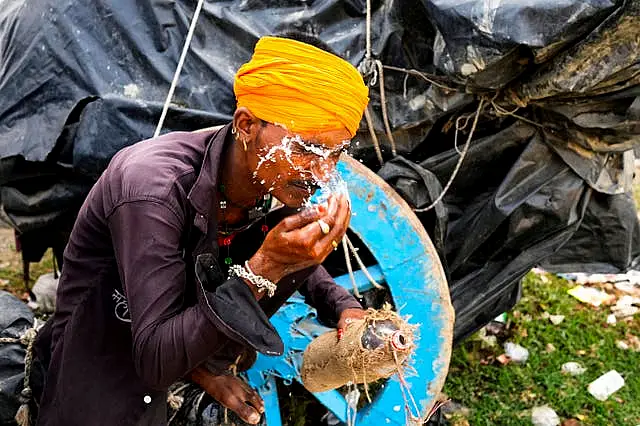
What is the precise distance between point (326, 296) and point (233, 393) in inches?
18.6

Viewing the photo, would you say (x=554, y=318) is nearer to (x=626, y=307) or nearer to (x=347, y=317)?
(x=626, y=307)

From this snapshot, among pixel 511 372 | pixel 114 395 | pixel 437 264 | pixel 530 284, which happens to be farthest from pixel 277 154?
pixel 530 284

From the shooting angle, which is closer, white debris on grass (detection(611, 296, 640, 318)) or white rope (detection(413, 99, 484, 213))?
white rope (detection(413, 99, 484, 213))

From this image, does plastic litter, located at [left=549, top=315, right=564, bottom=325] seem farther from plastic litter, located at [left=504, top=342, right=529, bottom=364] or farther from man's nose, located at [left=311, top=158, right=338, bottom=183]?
man's nose, located at [left=311, top=158, right=338, bottom=183]

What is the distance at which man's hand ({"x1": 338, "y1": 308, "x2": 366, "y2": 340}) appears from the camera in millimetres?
2559

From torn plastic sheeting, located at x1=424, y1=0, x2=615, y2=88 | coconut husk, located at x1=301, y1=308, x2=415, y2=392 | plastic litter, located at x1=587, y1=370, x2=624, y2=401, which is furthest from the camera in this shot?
plastic litter, located at x1=587, y1=370, x2=624, y2=401

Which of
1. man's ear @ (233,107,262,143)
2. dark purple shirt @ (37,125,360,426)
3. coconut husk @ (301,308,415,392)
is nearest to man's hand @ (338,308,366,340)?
coconut husk @ (301,308,415,392)

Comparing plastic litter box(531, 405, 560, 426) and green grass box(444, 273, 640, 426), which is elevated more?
plastic litter box(531, 405, 560, 426)

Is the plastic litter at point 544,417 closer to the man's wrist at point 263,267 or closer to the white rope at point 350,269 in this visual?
the white rope at point 350,269

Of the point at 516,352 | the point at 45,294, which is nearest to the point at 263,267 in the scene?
the point at 516,352

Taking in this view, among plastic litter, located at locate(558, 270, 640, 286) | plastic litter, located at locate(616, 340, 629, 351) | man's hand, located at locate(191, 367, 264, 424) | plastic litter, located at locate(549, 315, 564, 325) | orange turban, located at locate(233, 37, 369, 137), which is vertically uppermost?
orange turban, located at locate(233, 37, 369, 137)

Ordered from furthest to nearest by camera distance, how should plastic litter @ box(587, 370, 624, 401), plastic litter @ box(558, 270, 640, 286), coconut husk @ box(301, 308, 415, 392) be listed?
1. plastic litter @ box(558, 270, 640, 286)
2. plastic litter @ box(587, 370, 624, 401)
3. coconut husk @ box(301, 308, 415, 392)

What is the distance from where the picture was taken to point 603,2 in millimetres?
2426

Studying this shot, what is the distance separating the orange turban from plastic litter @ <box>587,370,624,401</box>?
258 cm
